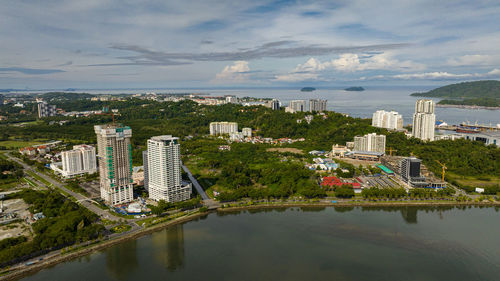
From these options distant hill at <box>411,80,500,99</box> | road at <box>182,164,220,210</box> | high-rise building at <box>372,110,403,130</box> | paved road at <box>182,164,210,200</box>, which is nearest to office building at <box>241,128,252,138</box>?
high-rise building at <box>372,110,403,130</box>

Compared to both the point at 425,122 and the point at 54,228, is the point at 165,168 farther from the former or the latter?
the point at 425,122

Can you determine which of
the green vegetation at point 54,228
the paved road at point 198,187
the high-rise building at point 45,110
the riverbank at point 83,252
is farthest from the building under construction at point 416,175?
the high-rise building at point 45,110

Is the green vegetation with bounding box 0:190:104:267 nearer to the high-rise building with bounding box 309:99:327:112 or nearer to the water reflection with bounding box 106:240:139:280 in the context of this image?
the water reflection with bounding box 106:240:139:280

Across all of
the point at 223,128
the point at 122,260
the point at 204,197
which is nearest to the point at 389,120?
the point at 223,128

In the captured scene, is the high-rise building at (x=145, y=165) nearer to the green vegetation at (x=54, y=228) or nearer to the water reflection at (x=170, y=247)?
the green vegetation at (x=54, y=228)

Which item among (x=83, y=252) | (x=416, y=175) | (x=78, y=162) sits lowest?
(x=83, y=252)

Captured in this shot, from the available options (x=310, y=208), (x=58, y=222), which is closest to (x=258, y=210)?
(x=310, y=208)
